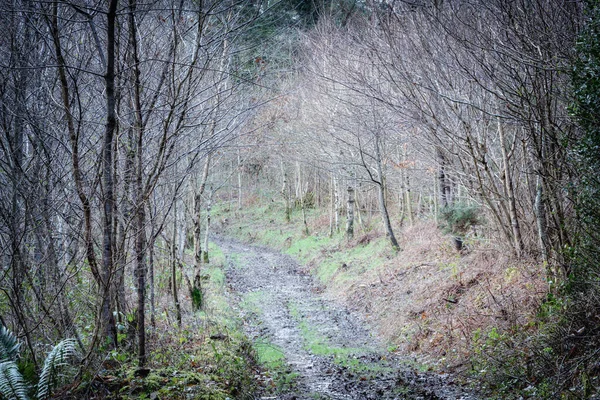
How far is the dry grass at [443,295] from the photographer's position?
754cm

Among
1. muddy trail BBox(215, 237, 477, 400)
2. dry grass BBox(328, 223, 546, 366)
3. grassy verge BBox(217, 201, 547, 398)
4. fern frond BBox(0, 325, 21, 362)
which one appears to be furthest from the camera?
dry grass BBox(328, 223, 546, 366)

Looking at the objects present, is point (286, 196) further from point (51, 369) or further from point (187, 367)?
point (51, 369)

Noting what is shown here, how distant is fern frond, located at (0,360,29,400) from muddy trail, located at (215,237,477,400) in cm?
318

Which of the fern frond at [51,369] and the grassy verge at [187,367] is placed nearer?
the fern frond at [51,369]

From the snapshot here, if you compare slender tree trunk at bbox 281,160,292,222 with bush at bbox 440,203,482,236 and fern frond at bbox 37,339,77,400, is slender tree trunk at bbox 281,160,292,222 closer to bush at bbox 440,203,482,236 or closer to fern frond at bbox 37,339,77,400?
bush at bbox 440,203,482,236

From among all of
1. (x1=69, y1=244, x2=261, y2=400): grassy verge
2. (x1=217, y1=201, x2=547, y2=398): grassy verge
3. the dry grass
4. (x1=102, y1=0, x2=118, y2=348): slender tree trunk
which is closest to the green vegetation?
(x1=69, y1=244, x2=261, y2=400): grassy verge

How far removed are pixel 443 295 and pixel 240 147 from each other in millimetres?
5261

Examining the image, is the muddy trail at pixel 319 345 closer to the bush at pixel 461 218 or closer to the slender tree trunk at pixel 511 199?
the slender tree trunk at pixel 511 199

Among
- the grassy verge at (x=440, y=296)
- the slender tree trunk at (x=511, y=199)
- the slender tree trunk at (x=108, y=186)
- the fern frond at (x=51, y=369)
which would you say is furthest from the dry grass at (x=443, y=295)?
the fern frond at (x=51, y=369)

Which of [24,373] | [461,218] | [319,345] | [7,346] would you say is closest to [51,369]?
[24,373]

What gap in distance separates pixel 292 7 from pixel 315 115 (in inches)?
441

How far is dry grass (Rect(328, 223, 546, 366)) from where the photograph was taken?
754 cm

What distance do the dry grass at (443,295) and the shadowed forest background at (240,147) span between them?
0.05 m

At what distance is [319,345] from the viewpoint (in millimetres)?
9172
